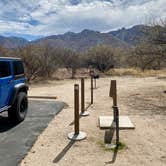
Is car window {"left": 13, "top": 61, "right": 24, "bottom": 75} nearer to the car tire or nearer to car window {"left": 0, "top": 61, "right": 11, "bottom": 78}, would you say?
car window {"left": 0, "top": 61, "right": 11, "bottom": 78}

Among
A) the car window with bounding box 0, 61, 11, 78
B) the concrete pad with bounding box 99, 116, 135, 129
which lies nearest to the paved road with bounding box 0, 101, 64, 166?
the car window with bounding box 0, 61, 11, 78

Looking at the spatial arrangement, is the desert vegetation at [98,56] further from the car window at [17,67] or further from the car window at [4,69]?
the car window at [4,69]

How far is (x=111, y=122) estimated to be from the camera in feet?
23.4

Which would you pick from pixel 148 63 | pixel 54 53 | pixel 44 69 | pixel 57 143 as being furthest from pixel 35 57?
pixel 57 143

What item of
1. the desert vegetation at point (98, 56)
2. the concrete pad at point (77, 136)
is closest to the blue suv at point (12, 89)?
the concrete pad at point (77, 136)

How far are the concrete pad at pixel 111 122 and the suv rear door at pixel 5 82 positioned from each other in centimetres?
256

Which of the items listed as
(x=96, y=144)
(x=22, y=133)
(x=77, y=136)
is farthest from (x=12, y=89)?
(x=96, y=144)

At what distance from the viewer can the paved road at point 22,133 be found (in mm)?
4766

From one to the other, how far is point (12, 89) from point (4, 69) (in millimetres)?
606

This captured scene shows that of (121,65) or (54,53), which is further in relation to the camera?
(121,65)

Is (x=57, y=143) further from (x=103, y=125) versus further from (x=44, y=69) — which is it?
(x=44, y=69)

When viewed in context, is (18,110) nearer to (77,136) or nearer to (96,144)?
(77,136)

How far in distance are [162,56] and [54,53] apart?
1371 cm

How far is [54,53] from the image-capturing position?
24.1m
